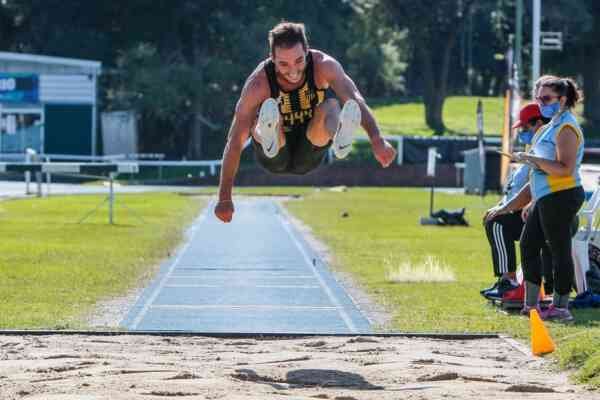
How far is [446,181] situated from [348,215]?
2348 cm

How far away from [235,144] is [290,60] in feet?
2.28

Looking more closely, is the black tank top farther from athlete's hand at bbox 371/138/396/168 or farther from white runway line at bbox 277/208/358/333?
white runway line at bbox 277/208/358/333

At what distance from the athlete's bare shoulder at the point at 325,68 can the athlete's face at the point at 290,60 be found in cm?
13

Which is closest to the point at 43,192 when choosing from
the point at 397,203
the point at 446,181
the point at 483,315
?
the point at 397,203

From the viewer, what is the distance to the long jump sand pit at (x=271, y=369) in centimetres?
841

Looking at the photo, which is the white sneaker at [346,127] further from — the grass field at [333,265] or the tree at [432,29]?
the tree at [432,29]

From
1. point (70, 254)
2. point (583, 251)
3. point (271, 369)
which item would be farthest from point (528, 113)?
point (70, 254)

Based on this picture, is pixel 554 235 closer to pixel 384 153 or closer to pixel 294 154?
pixel 294 154

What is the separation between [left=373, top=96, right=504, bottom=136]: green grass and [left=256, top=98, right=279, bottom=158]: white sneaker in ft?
186

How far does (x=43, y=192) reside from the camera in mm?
44812

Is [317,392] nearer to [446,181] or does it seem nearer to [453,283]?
[453,283]

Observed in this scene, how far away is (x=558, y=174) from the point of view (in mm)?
11977

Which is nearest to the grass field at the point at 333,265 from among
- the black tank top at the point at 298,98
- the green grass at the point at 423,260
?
the green grass at the point at 423,260

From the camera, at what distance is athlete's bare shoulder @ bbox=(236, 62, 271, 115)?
32.5 feet
